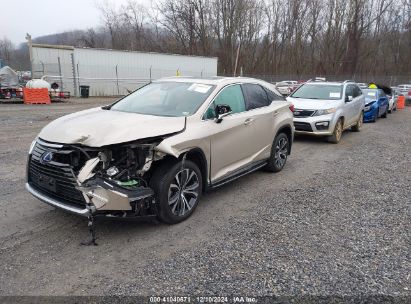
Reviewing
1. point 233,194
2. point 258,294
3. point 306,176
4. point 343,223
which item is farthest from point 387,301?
point 306,176

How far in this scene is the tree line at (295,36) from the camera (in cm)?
5034

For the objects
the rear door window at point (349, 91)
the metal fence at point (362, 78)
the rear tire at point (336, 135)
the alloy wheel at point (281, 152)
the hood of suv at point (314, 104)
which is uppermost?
the rear door window at point (349, 91)

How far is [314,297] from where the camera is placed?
10.0 ft

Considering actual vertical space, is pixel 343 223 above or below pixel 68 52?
below

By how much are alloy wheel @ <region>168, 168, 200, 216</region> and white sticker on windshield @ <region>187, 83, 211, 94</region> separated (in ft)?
4.33

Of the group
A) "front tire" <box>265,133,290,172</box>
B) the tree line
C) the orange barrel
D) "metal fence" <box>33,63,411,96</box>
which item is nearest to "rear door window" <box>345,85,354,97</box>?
"front tire" <box>265,133,290,172</box>

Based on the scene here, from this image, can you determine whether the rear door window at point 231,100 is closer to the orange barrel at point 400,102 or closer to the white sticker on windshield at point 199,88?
the white sticker on windshield at point 199,88

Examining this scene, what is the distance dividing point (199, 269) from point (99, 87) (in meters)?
26.6

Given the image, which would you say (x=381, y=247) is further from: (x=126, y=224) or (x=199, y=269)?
(x=126, y=224)

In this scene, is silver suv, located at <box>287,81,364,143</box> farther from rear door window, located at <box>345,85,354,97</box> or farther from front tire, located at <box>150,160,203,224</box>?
front tire, located at <box>150,160,203,224</box>

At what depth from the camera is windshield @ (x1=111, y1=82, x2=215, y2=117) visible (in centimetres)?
477

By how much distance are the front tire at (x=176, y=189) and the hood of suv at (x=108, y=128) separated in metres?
0.45

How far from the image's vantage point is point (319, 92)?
10781 millimetres

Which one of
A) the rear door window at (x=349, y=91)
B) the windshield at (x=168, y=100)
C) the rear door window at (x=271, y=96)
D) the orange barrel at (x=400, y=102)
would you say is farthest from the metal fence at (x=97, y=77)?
the windshield at (x=168, y=100)
